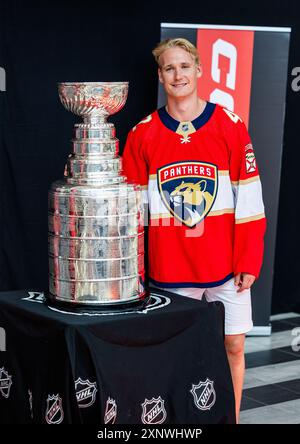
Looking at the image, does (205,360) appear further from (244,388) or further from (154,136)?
(244,388)

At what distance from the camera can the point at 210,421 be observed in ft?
7.49

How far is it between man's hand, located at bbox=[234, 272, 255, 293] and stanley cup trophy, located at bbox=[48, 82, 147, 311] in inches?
22.9

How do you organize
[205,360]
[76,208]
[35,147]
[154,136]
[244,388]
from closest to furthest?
[76,208], [205,360], [154,136], [244,388], [35,147]

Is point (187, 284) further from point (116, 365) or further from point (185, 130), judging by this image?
point (116, 365)

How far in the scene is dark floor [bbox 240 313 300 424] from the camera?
335cm

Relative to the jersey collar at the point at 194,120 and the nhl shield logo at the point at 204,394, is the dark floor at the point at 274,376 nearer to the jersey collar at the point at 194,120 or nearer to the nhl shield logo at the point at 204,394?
the nhl shield logo at the point at 204,394

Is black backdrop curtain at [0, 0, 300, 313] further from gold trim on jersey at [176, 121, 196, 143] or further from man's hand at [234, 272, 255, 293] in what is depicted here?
man's hand at [234, 272, 255, 293]

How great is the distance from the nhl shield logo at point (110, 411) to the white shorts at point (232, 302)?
0.70 m

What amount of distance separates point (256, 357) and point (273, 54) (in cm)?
163

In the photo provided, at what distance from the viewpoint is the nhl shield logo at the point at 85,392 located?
201 centimetres

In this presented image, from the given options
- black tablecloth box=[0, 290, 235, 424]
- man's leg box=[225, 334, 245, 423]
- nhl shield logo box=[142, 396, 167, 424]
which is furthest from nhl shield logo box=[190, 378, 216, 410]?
man's leg box=[225, 334, 245, 423]

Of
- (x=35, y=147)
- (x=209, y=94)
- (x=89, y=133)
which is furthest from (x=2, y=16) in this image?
(x=89, y=133)

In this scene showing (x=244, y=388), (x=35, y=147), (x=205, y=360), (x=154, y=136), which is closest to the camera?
(x=205, y=360)

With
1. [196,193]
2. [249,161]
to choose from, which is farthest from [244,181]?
[196,193]
